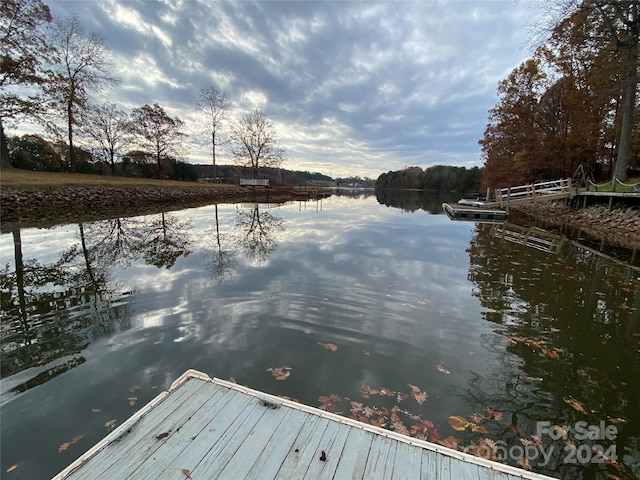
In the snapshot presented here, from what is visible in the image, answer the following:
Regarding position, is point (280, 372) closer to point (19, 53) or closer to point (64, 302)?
point (64, 302)

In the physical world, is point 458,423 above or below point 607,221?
below

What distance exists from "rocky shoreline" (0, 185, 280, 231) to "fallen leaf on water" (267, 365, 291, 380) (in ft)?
42.4

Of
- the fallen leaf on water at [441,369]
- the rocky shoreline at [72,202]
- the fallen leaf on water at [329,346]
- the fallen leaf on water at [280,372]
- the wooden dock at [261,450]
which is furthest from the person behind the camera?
the rocky shoreline at [72,202]

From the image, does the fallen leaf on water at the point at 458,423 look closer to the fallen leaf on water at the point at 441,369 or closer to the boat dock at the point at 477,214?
the fallen leaf on water at the point at 441,369

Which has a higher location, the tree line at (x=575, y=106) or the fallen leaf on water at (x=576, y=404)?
the tree line at (x=575, y=106)

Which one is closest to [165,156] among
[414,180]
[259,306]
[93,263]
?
[93,263]

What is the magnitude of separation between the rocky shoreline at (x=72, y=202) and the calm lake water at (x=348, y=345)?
6965mm

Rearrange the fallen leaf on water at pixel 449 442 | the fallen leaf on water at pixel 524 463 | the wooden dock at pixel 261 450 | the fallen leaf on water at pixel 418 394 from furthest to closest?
the fallen leaf on water at pixel 418 394 → the fallen leaf on water at pixel 449 442 → the fallen leaf on water at pixel 524 463 → the wooden dock at pixel 261 450

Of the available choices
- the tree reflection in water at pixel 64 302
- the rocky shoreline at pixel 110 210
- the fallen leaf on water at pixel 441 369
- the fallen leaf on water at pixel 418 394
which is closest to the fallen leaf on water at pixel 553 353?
the fallen leaf on water at pixel 441 369

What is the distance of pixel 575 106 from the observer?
2055 cm

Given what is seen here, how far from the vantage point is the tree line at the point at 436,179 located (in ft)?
232

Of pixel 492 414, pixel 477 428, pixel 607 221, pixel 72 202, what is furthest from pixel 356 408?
pixel 72 202

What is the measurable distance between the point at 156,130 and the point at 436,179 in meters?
73.9

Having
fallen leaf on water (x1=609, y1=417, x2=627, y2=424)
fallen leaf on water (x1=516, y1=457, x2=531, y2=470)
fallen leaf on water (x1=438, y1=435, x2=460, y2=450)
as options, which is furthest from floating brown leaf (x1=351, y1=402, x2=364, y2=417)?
fallen leaf on water (x1=609, y1=417, x2=627, y2=424)
